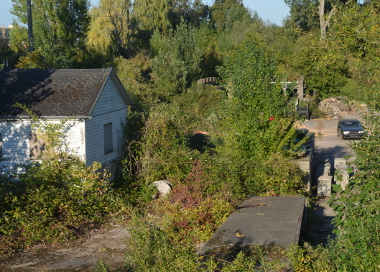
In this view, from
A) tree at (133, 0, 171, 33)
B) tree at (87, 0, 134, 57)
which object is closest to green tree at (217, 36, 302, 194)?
tree at (87, 0, 134, 57)

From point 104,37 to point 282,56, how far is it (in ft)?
65.7

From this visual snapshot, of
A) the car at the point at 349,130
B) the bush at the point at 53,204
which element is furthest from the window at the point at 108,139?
the car at the point at 349,130

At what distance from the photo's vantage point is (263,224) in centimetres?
911

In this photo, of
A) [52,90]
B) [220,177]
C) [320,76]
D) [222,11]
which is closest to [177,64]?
[52,90]

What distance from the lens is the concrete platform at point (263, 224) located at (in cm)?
799

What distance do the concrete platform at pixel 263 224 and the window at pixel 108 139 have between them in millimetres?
Result: 7091

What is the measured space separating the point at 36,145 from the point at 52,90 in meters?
2.17

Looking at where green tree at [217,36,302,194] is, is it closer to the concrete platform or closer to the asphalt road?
the concrete platform

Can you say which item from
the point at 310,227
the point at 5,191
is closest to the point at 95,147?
the point at 5,191

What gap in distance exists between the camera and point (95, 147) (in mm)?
15867

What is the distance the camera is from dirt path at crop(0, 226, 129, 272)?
396 inches

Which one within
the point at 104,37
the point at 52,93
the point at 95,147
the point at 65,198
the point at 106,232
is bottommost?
the point at 106,232

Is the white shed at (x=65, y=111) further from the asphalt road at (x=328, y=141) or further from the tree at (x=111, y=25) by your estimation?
the tree at (x=111, y=25)

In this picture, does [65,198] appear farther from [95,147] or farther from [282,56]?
[282,56]
